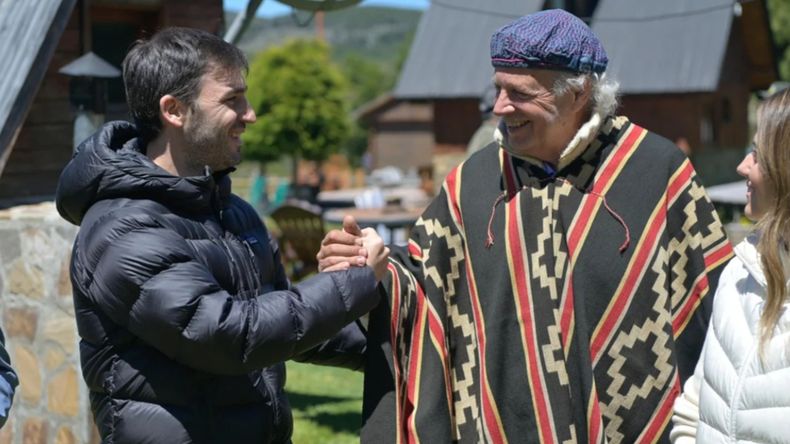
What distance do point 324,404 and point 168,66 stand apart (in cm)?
480

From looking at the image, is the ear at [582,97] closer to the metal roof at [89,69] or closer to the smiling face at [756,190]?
the smiling face at [756,190]

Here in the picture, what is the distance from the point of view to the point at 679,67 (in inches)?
858

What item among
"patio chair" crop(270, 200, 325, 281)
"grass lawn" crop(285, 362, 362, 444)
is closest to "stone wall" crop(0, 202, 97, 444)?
"grass lawn" crop(285, 362, 362, 444)

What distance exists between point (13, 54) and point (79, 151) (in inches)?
159

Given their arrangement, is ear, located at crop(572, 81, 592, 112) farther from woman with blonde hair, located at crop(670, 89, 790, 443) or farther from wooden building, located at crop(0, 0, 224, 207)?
wooden building, located at crop(0, 0, 224, 207)

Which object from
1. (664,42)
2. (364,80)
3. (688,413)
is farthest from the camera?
(364,80)

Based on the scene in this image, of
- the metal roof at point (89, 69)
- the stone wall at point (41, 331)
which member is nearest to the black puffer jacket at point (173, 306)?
the stone wall at point (41, 331)

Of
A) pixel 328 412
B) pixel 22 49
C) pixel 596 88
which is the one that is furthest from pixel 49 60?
pixel 596 88

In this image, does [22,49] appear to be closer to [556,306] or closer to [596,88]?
[596,88]

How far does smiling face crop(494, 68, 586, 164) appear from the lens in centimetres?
308

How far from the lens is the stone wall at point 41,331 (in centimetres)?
523

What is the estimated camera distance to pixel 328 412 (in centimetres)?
705

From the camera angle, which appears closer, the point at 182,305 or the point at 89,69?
the point at 182,305

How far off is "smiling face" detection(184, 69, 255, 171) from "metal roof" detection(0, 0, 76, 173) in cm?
379
